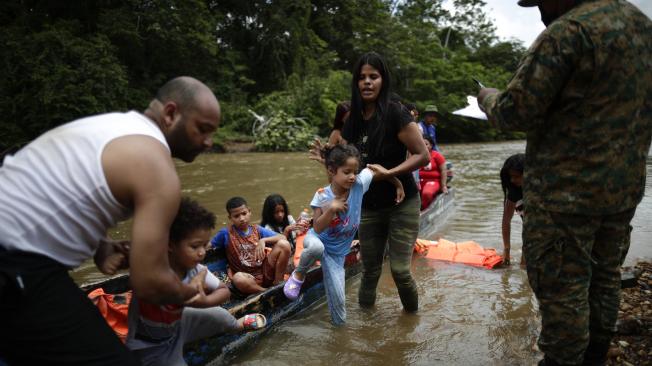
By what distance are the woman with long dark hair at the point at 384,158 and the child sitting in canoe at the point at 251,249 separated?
887mm

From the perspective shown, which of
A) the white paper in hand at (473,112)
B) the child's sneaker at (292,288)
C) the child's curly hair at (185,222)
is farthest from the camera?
the child's sneaker at (292,288)

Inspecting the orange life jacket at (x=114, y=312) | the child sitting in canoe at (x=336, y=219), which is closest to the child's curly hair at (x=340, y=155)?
the child sitting in canoe at (x=336, y=219)

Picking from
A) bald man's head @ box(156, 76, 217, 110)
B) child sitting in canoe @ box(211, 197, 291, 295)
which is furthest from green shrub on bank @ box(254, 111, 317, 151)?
bald man's head @ box(156, 76, 217, 110)

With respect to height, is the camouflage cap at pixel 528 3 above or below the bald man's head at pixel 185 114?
above

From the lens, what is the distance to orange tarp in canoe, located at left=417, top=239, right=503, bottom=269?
581 cm

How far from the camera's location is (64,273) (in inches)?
62.1

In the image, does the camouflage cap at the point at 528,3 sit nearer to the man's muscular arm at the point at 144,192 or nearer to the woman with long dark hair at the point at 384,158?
the woman with long dark hair at the point at 384,158

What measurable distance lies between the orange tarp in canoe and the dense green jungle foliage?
1420cm

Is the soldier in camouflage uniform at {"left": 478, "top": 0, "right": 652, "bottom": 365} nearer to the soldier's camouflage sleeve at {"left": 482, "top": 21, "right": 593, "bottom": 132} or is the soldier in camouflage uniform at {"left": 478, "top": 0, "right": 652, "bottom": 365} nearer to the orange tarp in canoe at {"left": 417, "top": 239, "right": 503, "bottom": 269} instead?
the soldier's camouflage sleeve at {"left": 482, "top": 21, "right": 593, "bottom": 132}

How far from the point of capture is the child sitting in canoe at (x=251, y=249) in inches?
173

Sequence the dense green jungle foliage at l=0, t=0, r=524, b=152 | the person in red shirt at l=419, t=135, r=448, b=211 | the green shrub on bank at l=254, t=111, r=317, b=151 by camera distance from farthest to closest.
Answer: the green shrub on bank at l=254, t=111, r=317, b=151, the dense green jungle foliage at l=0, t=0, r=524, b=152, the person in red shirt at l=419, t=135, r=448, b=211

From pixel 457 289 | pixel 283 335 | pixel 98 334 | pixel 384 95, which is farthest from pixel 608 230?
pixel 457 289

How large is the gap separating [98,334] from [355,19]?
30184 millimetres

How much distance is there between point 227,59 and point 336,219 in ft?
75.1
